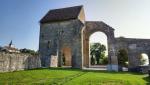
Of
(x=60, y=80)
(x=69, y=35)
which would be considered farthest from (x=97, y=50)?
(x=60, y=80)

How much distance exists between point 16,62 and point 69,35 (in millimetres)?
13992

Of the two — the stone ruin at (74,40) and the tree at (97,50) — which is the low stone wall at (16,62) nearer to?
the stone ruin at (74,40)

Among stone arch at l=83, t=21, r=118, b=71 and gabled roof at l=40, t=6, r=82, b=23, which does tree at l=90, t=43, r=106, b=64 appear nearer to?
stone arch at l=83, t=21, r=118, b=71

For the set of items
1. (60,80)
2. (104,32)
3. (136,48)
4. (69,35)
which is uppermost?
(104,32)

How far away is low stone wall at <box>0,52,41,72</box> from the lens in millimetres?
15906

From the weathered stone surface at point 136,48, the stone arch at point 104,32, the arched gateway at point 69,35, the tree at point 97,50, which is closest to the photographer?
the weathered stone surface at point 136,48

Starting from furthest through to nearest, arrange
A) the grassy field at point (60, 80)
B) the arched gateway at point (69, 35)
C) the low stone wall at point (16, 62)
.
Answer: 1. the arched gateway at point (69, 35)
2. the low stone wall at point (16, 62)
3. the grassy field at point (60, 80)

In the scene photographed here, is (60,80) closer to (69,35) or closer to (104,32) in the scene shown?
(69,35)

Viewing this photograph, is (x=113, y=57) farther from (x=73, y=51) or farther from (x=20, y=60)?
(x=20, y=60)

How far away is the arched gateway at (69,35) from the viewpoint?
2917cm

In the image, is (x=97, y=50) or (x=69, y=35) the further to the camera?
(x=97, y=50)

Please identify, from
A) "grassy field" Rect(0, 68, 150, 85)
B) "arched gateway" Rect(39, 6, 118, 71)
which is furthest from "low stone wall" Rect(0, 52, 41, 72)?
"arched gateway" Rect(39, 6, 118, 71)

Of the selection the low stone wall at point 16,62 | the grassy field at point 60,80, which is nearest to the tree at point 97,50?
the low stone wall at point 16,62

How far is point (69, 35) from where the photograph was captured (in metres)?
30.5
